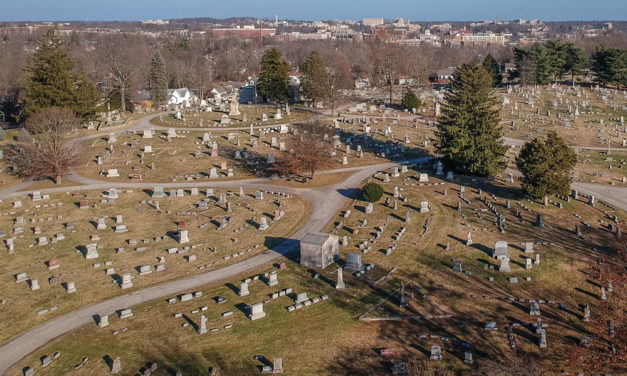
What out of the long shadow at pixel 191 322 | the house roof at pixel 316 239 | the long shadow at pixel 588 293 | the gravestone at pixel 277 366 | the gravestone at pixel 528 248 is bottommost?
the long shadow at pixel 191 322

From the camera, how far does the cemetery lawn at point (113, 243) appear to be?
88.1 ft

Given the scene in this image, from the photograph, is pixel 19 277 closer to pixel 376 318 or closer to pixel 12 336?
pixel 12 336

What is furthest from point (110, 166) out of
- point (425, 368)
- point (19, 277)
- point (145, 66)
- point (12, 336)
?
point (145, 66)

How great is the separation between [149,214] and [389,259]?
18001 millimetres

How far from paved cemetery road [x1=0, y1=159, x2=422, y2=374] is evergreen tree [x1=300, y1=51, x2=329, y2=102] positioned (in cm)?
2995

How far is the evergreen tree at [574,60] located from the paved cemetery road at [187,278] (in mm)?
66733

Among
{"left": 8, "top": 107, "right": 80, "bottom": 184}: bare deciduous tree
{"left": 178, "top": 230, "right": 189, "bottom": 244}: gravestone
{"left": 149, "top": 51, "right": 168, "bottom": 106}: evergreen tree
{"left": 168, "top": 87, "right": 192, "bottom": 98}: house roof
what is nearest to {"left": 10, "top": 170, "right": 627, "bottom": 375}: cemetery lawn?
{"left": 178, "top": 230, "right": 189, "bottom": 244}: gravestone

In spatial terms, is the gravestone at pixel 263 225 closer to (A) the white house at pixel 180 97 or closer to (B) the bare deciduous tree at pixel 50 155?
(B) the bare deciduous tree at pixel 50 155

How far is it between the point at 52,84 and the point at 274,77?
32.4 meters

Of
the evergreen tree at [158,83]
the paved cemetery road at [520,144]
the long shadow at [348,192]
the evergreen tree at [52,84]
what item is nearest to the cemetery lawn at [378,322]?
the long shadow at [348,192]

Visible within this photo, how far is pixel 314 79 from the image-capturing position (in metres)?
78.9

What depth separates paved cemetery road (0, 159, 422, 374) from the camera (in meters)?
23.2

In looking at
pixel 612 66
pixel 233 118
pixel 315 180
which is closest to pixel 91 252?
pixel 315 180

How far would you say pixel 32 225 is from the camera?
36406 mm
